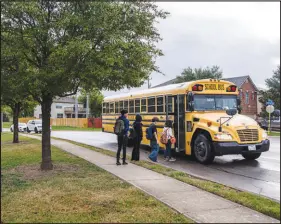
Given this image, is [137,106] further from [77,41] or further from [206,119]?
[77,41]

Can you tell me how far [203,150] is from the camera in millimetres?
10727

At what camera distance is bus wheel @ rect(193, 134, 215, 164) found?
1051 cm

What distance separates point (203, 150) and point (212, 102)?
1867mm

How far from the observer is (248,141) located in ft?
32.6

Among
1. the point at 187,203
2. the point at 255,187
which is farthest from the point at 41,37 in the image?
the point at 255,187

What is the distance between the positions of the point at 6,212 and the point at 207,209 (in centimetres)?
309

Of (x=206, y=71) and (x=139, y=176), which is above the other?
(x=206, y=71)

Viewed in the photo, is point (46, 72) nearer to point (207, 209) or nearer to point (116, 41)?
point (116, 41)

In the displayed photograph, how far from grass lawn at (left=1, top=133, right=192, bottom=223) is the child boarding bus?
142 inches

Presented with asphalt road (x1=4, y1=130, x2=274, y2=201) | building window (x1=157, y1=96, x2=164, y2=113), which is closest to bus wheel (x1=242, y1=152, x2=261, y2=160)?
asphalt road (x1=4, y1=130, x2=274, y2=201)

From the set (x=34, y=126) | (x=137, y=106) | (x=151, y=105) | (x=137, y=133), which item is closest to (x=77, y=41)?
(x=137, y=133)

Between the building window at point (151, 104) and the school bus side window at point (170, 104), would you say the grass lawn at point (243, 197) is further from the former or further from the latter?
the building window at point (151, 104)

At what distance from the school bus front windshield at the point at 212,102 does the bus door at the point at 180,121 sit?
20.2 inches

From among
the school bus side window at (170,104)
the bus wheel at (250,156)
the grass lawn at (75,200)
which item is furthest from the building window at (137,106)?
the grass lawn at (75,200)
